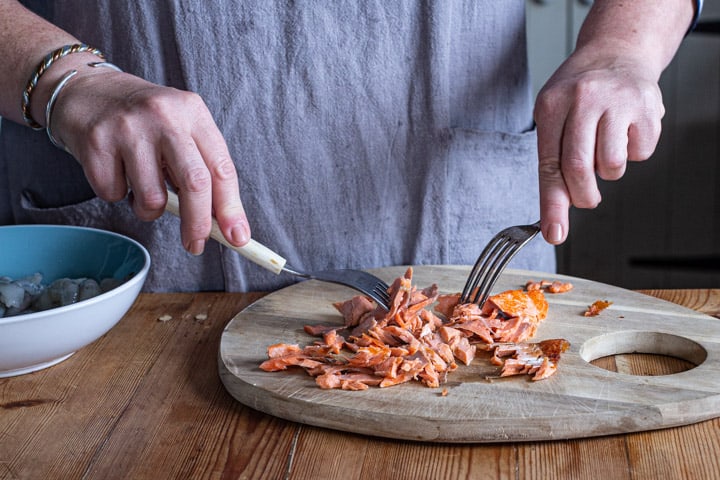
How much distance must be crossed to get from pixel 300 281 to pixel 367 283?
24 centimetres

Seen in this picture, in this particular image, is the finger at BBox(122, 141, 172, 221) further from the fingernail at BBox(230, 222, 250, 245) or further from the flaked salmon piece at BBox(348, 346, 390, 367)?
the flaked salmon piece at BBox(348, 346, 390, 367)

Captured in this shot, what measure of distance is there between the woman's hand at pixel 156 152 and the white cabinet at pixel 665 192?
2259 millimetres

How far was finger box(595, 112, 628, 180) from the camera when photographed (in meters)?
1.17

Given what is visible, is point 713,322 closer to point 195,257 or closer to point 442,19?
point 442,19

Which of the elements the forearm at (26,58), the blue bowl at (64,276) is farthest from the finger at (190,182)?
the forearm at (26,58)

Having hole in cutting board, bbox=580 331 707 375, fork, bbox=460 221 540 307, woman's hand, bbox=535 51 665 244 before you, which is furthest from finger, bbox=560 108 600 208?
hole in cutting board, bbox=580 331 707 375

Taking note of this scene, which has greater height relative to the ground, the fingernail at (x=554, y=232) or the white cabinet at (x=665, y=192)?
the fingernail at (x=554, y=232)

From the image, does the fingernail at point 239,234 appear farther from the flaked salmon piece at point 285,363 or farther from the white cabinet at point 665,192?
the white cabinet at point 665,192

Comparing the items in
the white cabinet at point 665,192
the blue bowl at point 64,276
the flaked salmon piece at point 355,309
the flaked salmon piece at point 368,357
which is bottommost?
the white cabinet at point 665,192

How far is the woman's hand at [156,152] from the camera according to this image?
1.10 metres

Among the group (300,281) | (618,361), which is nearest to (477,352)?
(618,361)

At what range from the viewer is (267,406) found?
107cm

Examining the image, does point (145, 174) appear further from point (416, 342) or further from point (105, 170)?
point (416, 342)

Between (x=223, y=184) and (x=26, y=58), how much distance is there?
0.40 meters
